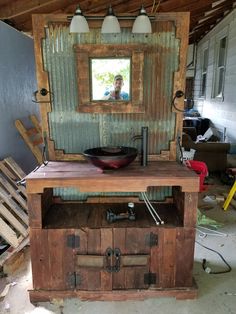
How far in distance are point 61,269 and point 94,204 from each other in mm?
539

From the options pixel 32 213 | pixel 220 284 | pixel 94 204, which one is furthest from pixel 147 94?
pixel 220 284

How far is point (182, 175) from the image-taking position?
5.66 feet

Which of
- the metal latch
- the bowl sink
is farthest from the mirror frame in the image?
the metal latch

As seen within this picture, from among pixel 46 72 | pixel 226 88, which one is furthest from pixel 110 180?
pixel 226 88

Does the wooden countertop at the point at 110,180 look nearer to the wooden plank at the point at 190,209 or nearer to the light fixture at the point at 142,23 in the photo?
the wooden plank at the point at 190,209

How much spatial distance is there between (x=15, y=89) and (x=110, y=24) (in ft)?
6.97

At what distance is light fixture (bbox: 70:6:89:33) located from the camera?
1.69 metres

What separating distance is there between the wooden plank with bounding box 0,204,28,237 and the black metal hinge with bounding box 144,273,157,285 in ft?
4.27

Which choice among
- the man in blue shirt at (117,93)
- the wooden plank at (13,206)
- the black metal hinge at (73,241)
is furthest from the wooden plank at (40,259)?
the man in blue shirt at (117,93)

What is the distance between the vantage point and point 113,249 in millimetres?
1831

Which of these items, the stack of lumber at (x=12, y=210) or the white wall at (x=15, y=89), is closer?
the stack of lumber at (x=12, y=210)

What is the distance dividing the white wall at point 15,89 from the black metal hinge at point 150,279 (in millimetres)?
2100

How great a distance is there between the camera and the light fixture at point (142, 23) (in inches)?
66.8

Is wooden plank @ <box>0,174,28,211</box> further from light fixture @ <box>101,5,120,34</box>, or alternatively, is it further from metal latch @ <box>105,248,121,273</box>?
light fixture @ <box>101,5,120,34</box>
